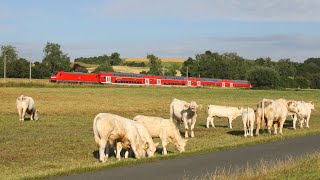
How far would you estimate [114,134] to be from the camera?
54.6 ft

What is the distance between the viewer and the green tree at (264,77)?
140000mm

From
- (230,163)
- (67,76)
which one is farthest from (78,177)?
(67,76)

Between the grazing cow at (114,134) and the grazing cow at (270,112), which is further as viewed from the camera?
the grazing cow at (270,112)

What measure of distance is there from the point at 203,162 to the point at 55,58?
179m

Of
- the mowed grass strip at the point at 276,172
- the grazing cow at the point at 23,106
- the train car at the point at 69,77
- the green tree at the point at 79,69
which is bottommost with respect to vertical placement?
the mowed grass strip at the point at 276,172

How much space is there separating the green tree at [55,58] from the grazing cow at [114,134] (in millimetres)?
166312

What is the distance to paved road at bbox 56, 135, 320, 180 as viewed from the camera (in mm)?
14062

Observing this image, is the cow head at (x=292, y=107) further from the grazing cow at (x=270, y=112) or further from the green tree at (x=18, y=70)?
the green tree at (x=18, y=70)

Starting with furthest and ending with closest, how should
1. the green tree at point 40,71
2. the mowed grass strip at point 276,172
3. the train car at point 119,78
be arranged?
the green tree at point 40,71
the train car at point 119,78
the mowed grass strip at point 276,172

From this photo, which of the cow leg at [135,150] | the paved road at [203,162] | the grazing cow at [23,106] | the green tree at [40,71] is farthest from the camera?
the green tree at [40,71]

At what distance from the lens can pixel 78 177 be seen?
44.8ft

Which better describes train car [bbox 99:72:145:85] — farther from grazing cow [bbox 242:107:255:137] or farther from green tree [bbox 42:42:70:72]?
grazing cow [bbox 242:107:255:137]

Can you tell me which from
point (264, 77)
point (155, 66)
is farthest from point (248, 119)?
point (155, 66)

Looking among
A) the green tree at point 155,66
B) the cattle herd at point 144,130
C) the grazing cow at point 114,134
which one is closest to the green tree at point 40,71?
the green tree at point 155,66
